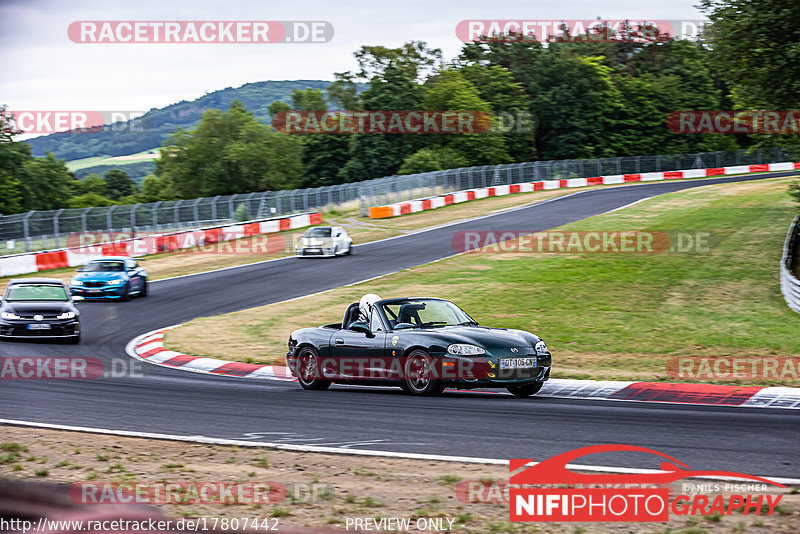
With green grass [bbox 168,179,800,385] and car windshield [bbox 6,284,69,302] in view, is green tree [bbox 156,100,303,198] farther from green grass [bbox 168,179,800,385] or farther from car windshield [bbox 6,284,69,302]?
car windshield [bbox 6,284,69,302]

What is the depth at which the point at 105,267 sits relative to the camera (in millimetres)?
25375

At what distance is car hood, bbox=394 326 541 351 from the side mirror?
0.45m

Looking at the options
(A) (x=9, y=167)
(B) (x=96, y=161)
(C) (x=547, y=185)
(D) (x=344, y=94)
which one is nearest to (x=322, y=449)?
(C) (x=547, y=185)

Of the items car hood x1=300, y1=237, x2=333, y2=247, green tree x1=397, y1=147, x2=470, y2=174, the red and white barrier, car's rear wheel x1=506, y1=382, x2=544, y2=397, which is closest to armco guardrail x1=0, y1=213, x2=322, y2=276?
the red and white barrier

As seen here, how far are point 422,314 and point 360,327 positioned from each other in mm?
902

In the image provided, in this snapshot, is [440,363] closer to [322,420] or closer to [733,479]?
[322,420]

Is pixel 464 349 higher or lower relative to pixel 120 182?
lower

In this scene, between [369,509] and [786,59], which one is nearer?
[369,509]

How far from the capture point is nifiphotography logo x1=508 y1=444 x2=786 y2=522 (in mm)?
5461

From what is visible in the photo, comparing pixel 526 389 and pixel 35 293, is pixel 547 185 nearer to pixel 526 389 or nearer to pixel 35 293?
pixel 35 293

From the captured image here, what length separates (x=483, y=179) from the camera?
58812 millimetres

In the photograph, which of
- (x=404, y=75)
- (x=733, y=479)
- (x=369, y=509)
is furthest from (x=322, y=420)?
(x=404, y=75)

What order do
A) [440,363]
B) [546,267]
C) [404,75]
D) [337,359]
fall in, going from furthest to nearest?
[404,75]
[546,267]
[337,359]
[440,363]

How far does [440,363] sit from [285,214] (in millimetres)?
35323
